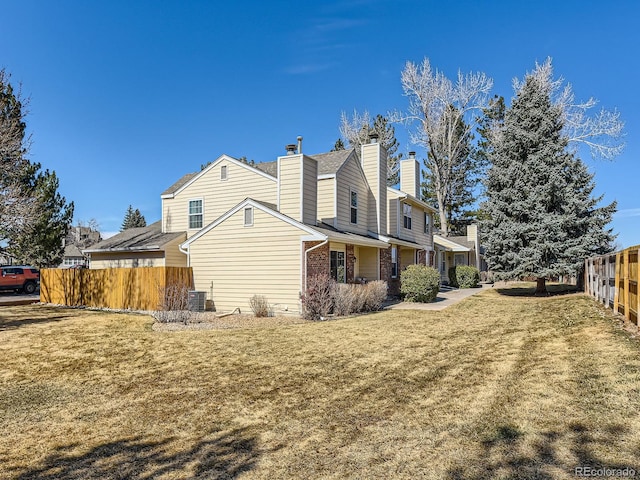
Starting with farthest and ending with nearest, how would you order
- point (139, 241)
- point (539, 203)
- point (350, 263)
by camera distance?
point (139, 241) → point (539, 203) → point (350, 263)

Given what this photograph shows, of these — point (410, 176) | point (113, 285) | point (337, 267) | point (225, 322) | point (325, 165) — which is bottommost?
point (225, 322)

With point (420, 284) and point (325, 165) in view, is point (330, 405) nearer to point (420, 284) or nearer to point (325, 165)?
point (420, 284)

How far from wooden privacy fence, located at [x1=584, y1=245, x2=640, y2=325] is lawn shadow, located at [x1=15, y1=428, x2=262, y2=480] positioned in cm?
719

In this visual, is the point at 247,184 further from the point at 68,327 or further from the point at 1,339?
the point at 1,339

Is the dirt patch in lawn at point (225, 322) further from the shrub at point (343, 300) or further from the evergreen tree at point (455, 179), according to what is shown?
the evergreen tree at point (455, 179)

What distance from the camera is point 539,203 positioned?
18203 millimetres

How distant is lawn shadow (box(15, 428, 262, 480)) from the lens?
3865mm

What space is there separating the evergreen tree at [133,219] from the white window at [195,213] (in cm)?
5079

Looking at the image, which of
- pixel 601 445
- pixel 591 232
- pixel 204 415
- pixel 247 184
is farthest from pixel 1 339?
pixel 591 232

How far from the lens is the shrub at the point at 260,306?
46.5 feet

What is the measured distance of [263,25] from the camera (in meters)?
16.9

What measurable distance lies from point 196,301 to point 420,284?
9727 mm

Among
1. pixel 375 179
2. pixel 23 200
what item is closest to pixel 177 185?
pixel 23 200

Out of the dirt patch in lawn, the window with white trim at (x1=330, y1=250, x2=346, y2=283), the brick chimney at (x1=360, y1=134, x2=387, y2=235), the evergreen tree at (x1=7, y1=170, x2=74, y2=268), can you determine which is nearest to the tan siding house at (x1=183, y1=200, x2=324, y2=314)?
the dirt patch in lawn
